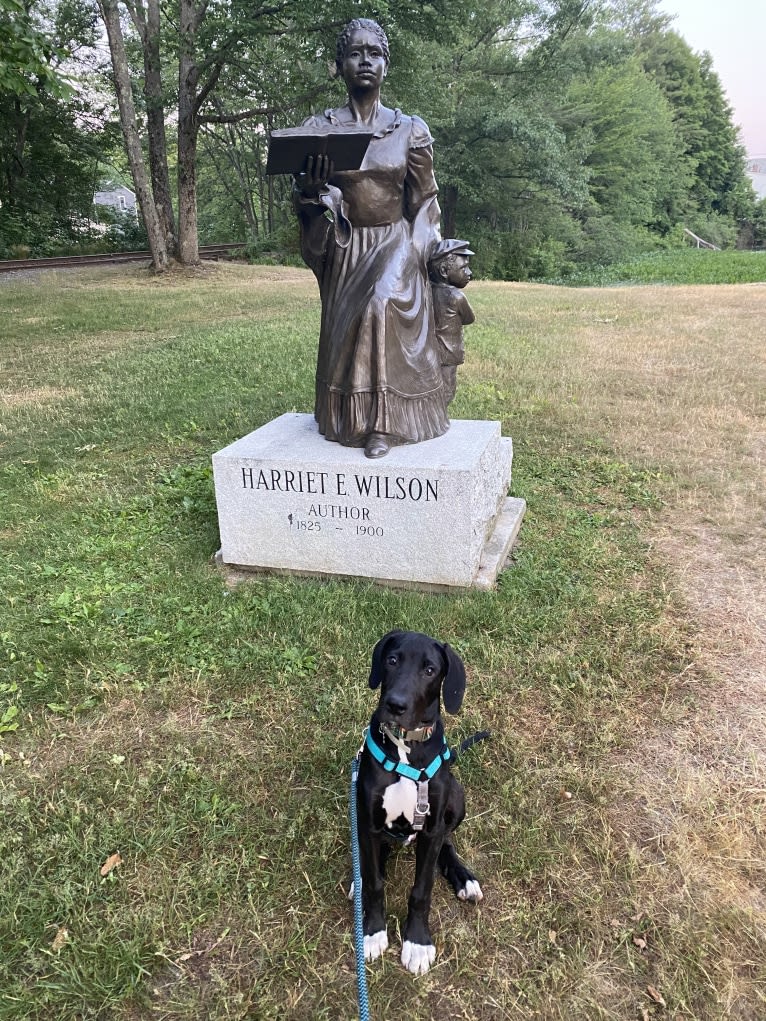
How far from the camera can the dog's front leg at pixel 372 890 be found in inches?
79.7

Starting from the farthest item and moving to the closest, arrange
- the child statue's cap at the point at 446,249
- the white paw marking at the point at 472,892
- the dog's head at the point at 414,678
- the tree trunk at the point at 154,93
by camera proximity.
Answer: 1. the tree trunk at the point at 154,93
2. the child statue's cap at the point at 446,249
3. the white paw marking at the point at 472,892
4. the dog's head at the point at 414,678

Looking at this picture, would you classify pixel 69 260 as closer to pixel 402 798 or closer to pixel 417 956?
pixel 402 798

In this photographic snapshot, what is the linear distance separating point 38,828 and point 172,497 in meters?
2.97

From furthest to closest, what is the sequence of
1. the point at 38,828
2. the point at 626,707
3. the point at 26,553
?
the point at 26,553 < the point at 626,707 < the point at 38,828

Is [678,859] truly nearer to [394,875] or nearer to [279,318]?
[394,875]

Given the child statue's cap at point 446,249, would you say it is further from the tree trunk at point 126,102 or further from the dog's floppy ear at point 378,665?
the tree trunk at point 126,102

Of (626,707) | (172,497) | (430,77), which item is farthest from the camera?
(430,77)

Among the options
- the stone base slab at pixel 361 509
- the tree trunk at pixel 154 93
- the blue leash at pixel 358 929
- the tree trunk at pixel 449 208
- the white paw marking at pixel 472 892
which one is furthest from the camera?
the tree trunk at pixel 449 208

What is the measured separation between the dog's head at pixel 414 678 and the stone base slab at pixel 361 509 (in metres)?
1.70

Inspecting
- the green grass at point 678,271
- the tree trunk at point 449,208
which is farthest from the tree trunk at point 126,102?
the tree trunk at point 449,208

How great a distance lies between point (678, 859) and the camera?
2312mm

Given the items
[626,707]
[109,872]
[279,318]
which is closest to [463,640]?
[626,707]

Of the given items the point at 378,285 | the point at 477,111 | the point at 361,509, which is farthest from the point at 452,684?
the point at 477,111

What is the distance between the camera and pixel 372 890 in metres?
2.07
